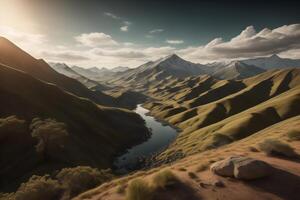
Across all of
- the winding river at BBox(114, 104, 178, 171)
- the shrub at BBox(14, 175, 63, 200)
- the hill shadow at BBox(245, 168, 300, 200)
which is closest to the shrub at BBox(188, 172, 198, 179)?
the hill shadow at BBox(245, 168, 300, 200)

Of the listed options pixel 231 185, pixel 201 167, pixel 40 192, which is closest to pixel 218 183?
pixel 231 185

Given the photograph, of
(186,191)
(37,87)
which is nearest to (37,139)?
(37,87)

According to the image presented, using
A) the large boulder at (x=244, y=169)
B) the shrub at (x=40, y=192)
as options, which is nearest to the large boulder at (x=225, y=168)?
the large boulder at (x=244, y=169)

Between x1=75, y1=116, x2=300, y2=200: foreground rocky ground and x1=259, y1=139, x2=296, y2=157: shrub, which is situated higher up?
x1=259, y1=139, x2=296, y2=157: shrub

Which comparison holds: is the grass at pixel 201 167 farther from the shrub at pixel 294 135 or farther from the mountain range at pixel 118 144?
the shrub at pixel 294 135

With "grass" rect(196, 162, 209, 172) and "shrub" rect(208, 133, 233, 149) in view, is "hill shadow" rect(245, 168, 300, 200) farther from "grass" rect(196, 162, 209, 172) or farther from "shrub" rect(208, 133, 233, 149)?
"shrub" rect(208, 133, 233, 149)
